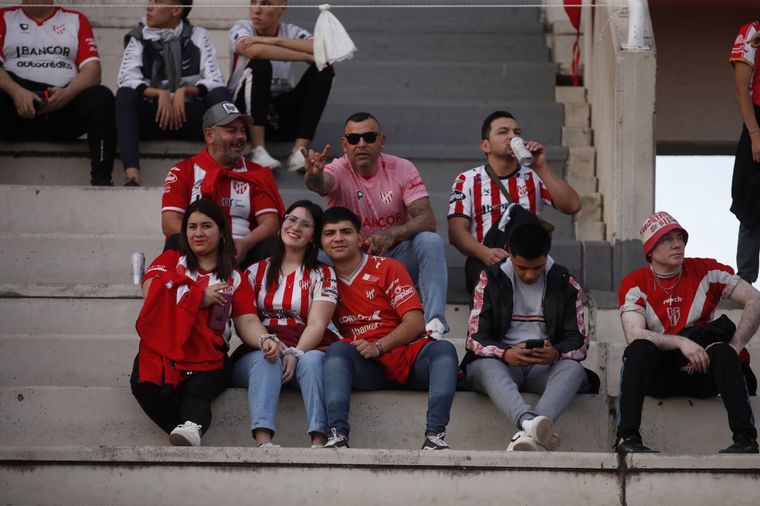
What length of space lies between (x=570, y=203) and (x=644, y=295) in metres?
1.03

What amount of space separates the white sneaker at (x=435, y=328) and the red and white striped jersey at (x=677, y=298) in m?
0.84

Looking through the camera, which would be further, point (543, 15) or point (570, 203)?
point (543, 15)

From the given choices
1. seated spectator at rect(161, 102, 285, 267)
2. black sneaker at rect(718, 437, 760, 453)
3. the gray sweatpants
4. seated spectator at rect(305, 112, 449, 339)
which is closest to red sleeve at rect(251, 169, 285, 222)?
seated spectator at rect(161, 102, 285, 267)

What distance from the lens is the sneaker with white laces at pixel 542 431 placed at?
5922 millimetres

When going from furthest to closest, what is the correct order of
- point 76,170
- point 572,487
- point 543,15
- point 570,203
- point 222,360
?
point 543,15 → point 76,170 → point 570,203 → point 222,360 → point 572,487

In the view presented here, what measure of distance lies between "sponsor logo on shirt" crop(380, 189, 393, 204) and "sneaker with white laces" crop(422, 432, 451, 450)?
1695 mm

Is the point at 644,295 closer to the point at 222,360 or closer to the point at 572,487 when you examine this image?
the point at 572,487

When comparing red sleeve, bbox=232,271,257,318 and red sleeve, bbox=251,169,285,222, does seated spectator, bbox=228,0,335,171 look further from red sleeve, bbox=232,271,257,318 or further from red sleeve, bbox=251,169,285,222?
red sleeve, bbox=232,271,257,318

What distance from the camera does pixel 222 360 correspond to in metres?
6.40

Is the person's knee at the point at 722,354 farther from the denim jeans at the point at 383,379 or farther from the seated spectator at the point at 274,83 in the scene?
the seated spectator at the point at 274,83

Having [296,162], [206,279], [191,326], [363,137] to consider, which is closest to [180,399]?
[191,326]

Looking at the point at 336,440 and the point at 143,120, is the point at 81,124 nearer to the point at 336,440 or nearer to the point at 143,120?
the point at 143,120

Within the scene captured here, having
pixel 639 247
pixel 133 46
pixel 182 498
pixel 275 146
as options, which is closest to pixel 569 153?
pixel 639 247

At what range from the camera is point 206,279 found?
6.58 meters
